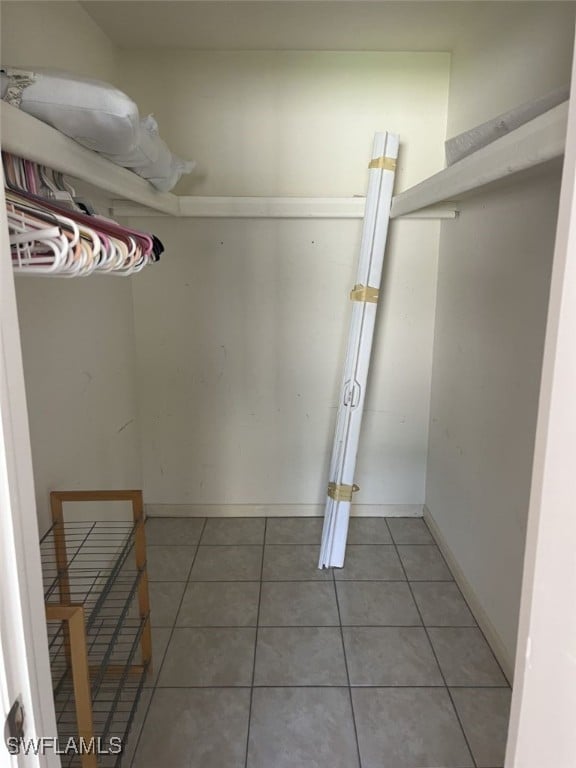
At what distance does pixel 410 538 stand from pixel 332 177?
5.98 feet

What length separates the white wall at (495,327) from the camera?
1.60 m

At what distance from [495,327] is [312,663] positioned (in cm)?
135

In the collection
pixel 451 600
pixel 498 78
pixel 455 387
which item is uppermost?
pixel 498 78

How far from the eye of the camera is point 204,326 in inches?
107

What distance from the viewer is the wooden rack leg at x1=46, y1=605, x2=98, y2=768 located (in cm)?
114

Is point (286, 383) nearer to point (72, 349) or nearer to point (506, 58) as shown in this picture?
point (72, 349)

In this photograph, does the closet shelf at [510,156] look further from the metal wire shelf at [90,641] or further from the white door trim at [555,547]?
the metal wire shelf at [90,641]

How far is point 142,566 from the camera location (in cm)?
168

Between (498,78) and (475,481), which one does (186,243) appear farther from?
(475,481)

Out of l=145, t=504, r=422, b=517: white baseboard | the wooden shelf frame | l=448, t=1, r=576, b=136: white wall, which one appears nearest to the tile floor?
l=145, t=504, r=422, b=517: white baseboard

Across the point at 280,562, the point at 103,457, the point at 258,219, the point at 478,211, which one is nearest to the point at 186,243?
the point at 258,219

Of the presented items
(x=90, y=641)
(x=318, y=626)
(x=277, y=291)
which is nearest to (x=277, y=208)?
(x=277, y=291)

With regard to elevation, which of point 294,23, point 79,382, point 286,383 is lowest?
point 286,383

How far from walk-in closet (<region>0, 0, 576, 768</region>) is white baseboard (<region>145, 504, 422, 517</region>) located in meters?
0.02
